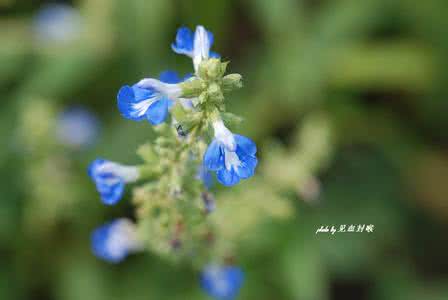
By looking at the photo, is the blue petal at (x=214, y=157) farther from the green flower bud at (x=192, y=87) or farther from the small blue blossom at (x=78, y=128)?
the small blue blossom at (x=78, y=128)

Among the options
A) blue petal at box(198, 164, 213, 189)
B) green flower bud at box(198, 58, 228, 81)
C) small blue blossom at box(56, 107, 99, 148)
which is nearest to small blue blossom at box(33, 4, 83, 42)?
small blue blossom at box(56, 107, 99, 148)

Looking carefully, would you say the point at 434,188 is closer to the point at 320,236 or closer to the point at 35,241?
the point at 320,236

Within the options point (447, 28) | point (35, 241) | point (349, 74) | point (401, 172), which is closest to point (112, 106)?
point (35, 241)

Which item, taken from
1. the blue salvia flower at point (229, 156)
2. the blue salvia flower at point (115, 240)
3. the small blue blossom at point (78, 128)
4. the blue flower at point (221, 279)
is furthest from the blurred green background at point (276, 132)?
the blue salvia flower at point (229, 156)

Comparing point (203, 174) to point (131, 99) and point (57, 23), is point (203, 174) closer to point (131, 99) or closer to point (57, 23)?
point (131, 99)

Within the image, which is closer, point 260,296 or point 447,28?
point 260,296

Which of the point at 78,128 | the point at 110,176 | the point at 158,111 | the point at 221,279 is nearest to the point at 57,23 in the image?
the point at 78,128

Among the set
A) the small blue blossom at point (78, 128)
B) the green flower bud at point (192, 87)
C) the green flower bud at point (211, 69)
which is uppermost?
the small blue blossom at point (78, 128)

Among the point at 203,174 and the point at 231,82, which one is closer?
the point at 231,82
